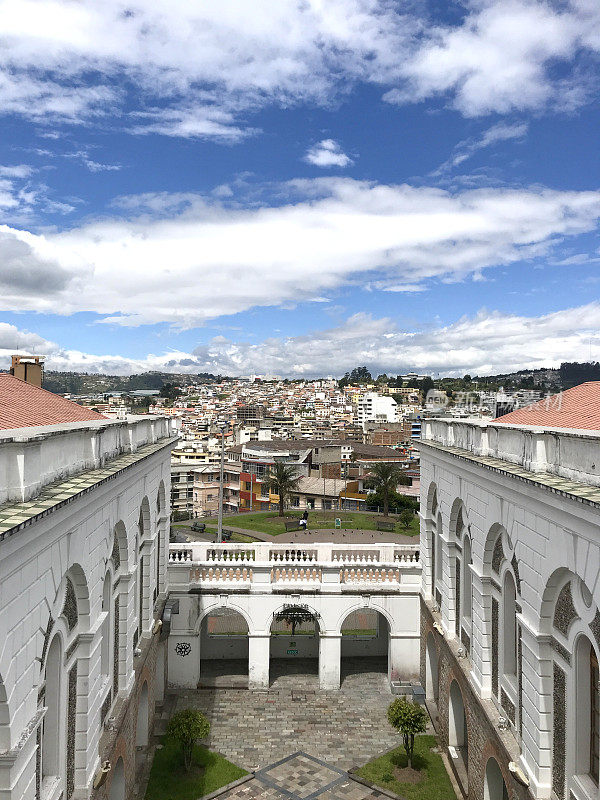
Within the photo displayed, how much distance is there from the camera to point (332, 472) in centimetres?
6725

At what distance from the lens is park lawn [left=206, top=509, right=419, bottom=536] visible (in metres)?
45.2

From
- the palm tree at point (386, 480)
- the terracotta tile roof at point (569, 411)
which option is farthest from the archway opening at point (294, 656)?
the palm tree at point (386, 480)

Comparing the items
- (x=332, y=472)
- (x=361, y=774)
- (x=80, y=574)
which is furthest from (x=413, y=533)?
(x=80, y=574)

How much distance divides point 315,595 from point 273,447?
2288 inches

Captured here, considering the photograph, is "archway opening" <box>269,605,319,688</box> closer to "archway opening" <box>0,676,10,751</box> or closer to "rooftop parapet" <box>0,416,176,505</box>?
"rooftop parapet" <box>0,416,176,505</box>

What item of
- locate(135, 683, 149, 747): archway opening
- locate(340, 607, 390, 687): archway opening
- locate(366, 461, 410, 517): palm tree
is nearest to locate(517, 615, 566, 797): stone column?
locate(135, 683, 149, 747): archway opening

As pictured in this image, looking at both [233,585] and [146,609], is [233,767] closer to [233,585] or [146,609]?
[146,609]

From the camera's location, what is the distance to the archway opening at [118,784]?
42.1ft

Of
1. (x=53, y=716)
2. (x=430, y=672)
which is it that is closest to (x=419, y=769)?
(x=430, y=672)

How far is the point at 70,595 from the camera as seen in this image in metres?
9.02

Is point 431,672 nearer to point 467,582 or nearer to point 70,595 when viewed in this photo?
point 467,582

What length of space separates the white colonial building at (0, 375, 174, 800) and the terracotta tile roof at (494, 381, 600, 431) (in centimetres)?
870

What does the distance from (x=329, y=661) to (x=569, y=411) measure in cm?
1289

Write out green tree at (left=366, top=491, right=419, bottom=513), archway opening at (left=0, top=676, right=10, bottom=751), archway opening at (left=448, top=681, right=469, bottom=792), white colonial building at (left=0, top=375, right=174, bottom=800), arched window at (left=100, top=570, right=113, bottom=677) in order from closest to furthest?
archway opening at (left=0, top=676, right=10, bottom=751)
white colonial building at (left=0, top=375, right=174, bottom=800)
arched window at (left=100, top=570, right=113, bottom=677)
archway opening at (left=448, top=681, right=469, bottom=792)
green tree at (left=366, top=491, right=419, bottom=513)
